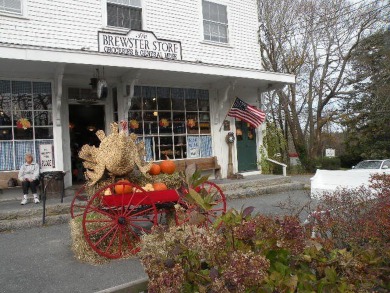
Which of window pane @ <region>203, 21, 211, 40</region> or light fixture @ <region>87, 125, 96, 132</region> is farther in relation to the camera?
window pane @ <region>203, 21, 211, 40</region>

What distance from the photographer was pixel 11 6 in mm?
8820

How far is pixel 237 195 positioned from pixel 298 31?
14.2 metres

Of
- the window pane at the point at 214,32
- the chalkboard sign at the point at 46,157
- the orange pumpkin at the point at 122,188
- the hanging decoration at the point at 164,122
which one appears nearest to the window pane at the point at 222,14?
the window pane at the point at 214,32

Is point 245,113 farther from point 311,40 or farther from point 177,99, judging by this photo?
point 311,40

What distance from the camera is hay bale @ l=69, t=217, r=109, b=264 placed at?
470 centimetres

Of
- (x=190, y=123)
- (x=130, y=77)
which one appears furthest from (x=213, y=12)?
(x=130, y=77)

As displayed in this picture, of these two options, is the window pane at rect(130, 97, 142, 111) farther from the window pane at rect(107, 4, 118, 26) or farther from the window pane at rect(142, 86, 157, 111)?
the window pane at rect(107, 4, 118, 26)

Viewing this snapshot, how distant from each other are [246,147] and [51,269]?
9130 mm

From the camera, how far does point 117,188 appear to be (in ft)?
15.7

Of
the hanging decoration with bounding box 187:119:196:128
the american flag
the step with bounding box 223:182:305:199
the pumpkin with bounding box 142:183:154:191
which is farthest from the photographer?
the american flag

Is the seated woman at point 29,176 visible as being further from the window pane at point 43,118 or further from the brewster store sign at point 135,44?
the brewster store sign at point 135,44

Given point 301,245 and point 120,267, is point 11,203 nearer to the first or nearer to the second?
point 120,267

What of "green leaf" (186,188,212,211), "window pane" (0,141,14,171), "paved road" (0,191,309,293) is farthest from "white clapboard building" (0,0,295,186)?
"green leaf" (186,188,212,211)

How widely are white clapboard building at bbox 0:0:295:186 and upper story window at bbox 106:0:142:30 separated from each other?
0.10 feet
